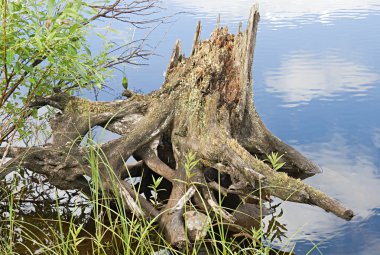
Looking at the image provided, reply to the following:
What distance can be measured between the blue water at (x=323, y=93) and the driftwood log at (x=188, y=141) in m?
0.60

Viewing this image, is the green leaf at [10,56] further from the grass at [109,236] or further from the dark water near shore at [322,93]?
the dark water near shore at [322,93]

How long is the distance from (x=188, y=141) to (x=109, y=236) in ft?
4.68

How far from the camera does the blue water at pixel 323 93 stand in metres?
7.36

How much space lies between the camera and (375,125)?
1105cm

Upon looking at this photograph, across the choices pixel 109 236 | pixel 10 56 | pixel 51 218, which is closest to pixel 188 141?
pixel 109 236

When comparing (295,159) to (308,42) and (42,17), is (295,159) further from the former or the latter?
(308,42)

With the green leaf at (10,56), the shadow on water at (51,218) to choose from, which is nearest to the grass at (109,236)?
the shadow on water at (51,218)

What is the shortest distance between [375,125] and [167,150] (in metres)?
5.03

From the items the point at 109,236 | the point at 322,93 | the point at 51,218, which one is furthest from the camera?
the point at 322,93

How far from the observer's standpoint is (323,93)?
13.2 meters

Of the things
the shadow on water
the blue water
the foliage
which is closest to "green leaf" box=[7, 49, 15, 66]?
the foliage

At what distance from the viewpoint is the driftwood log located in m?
6.41

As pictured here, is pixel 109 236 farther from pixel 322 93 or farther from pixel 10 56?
pixel 322 93

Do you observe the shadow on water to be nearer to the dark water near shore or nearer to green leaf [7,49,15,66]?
the dark water near shore
